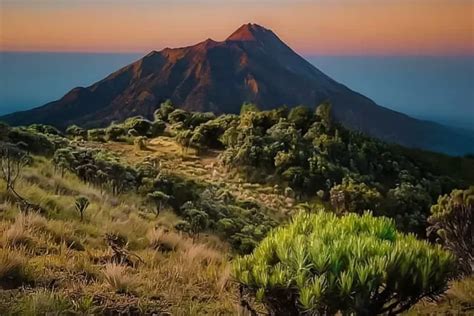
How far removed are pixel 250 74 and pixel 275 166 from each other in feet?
6.48

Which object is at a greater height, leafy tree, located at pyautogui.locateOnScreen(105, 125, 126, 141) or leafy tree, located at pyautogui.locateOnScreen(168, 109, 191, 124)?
leafy tree, located at pyautogui.locateOnScreen(168, 109, 191, 124)

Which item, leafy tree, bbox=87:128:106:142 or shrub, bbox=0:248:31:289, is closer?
shrub, bbox=0:248:31:289

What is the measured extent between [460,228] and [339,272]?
2.60 metres

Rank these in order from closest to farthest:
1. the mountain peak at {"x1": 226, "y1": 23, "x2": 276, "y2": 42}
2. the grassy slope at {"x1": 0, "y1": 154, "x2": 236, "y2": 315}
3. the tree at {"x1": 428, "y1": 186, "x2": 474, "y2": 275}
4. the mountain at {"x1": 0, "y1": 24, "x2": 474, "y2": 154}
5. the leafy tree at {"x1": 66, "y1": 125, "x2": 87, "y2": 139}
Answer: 1. the grassy slope at {"x1": 0, "y1": 154, "x2": 236, "y2": 315}
2. the tree at {"x1": 428, "y1": 186, "x2": 474, "y2": 275}
3. the mountain peak at {"x1": 226, "y1": 23, "x2": 276, "y2": 42}
4. the mountain at {"x1": 0, "y1": 24, "x2": 474, "y2": 154}
5. the leafy tree at {"x1": 66, "y1": 125, "x2": 87, "y2": 139}

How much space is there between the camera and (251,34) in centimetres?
1026

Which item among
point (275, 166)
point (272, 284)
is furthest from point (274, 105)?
point (272, 284)

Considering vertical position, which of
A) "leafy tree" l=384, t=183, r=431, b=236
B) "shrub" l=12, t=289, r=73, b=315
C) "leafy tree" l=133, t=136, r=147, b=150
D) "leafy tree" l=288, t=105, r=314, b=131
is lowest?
"leafy tree" l=384, t=183, r=431, b=236

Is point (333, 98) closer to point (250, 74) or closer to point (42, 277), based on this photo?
point (250, 74)

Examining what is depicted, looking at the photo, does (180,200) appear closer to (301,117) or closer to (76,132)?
(76,132)

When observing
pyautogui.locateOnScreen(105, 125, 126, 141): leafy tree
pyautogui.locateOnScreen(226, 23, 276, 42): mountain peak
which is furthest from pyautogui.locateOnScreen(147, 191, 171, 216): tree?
pyautogui.locateOnScreen(105, 125, 126, 141): leafy tree

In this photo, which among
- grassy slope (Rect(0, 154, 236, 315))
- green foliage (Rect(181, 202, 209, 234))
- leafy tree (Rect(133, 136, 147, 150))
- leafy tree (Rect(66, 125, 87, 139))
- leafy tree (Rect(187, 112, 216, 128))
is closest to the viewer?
grassy slope (Rect(0, 154, 236, 315))

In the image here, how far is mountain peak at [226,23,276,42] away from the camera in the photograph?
9.45 metres

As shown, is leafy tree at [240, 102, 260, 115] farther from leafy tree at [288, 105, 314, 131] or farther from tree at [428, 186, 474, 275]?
tree at [428, 186, 474, 275]

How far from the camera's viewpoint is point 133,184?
823cm
